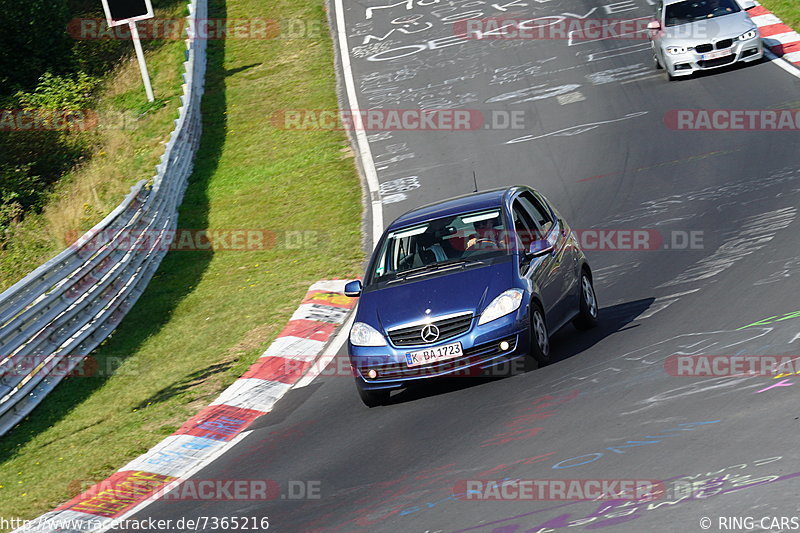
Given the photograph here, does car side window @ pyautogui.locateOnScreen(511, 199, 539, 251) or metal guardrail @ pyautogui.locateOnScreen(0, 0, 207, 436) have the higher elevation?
car side window @ pyautogui.locateOnScreen(511, 199, 539, 251)

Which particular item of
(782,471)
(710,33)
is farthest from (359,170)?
(782,471)

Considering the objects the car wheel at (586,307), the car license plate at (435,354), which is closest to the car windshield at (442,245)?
the car license plate at (435,354)

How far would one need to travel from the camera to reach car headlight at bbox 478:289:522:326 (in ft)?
32.0

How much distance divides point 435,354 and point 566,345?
2036mm

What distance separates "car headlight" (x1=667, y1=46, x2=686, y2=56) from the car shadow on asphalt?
12.3m

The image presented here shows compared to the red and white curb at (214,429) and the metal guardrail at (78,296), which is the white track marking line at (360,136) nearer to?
the red and white curb at (214,429)

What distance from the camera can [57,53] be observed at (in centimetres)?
3080

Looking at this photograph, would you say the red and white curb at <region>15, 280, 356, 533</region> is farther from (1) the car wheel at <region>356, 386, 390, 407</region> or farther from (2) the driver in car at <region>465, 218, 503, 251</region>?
(2) the driver in car at <region>465, 218, 503, 251</region>

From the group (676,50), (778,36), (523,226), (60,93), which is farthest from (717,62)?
(60,93)

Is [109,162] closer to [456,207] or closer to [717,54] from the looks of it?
[717,54]

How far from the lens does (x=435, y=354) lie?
9.72 metres

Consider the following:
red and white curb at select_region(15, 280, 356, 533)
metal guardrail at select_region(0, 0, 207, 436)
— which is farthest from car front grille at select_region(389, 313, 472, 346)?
metal guardrail at select_region(0, 0, 207, 436)

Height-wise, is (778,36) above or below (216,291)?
above

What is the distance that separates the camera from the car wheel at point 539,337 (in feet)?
32.7
